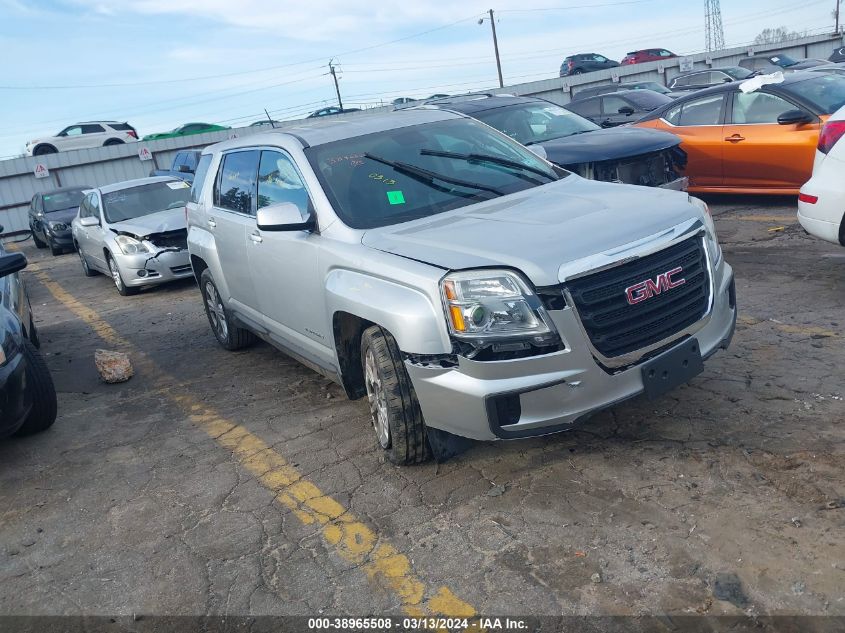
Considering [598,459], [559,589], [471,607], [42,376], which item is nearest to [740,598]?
[559,589]

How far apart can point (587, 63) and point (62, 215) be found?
26.6m

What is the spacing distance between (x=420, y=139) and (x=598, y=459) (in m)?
2.28

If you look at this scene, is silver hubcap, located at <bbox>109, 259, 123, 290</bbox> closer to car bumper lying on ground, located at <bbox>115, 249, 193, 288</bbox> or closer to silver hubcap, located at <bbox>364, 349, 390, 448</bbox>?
car bumper lying on ground, located at <bbox>115, 249, 193, 288</bbox>

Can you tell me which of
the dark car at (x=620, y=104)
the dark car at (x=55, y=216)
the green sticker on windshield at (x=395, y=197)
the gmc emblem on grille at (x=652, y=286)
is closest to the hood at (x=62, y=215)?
the dark car at (x=55, y=216)

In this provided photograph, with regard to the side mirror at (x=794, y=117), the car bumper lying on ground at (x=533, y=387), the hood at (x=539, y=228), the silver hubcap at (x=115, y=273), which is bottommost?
the silver hubcap at (x=115, y=273)

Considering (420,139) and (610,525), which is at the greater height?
(420,139)

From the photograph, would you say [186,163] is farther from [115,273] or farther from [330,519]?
[330,519]

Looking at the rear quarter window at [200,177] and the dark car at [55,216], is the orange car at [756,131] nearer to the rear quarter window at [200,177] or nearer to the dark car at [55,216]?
the rear quarter window at [200,177]

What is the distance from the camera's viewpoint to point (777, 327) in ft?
17.6

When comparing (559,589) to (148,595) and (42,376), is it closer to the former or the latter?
(148,595)

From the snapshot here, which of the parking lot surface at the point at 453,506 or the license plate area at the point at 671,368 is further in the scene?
the license plate area at the point at 671,368

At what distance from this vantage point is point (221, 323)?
22.7 feet

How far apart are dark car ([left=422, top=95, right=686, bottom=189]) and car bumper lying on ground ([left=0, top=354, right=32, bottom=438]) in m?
5.39

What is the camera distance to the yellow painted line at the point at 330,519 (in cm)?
304
